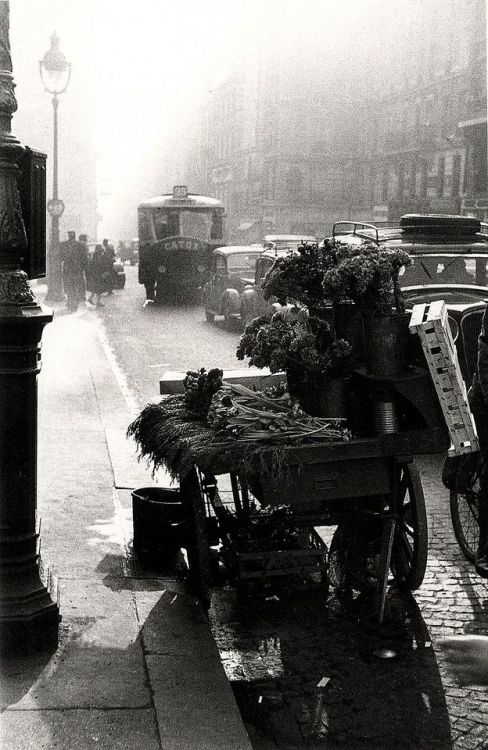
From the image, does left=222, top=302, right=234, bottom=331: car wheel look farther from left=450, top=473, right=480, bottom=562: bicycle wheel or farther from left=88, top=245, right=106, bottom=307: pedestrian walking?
left=450, top=473, right=480, bottom=562: bicycle wheel

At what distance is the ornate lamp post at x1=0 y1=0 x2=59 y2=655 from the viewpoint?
4.14 meters

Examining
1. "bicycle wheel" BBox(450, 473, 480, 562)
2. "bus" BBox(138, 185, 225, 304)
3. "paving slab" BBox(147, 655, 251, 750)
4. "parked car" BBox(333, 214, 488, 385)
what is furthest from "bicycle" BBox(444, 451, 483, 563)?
"bus" BBox(138, 185, 225, 304)

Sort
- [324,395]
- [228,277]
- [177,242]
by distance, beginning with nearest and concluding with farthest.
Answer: [324,395], [228,277], [177,242]

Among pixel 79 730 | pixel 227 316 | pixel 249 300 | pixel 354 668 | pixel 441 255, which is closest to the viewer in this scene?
pixel 79 730

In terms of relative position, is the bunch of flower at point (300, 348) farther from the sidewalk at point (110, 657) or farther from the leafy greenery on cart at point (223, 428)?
the sidewalk at point (110, 657)

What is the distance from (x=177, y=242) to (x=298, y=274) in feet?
81.3

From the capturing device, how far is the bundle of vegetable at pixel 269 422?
472 cm

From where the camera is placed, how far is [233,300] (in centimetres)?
2202

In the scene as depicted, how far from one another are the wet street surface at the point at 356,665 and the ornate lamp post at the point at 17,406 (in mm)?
1019

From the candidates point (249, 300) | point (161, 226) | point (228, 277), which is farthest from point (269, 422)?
point (161, 226)

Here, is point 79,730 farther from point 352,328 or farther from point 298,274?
point 298,274

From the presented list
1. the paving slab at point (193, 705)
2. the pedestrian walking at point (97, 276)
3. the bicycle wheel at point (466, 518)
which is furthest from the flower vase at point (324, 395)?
the pedestrian walking at point (97, 276)

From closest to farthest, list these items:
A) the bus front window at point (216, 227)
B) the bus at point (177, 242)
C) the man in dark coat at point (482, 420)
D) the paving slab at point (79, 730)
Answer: the paving slab at point (79, 730), the man in dark coat at point (482, 420), the bus at point (177, 242), the bus front window at point (216, 227)

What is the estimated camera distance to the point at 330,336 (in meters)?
5.11
